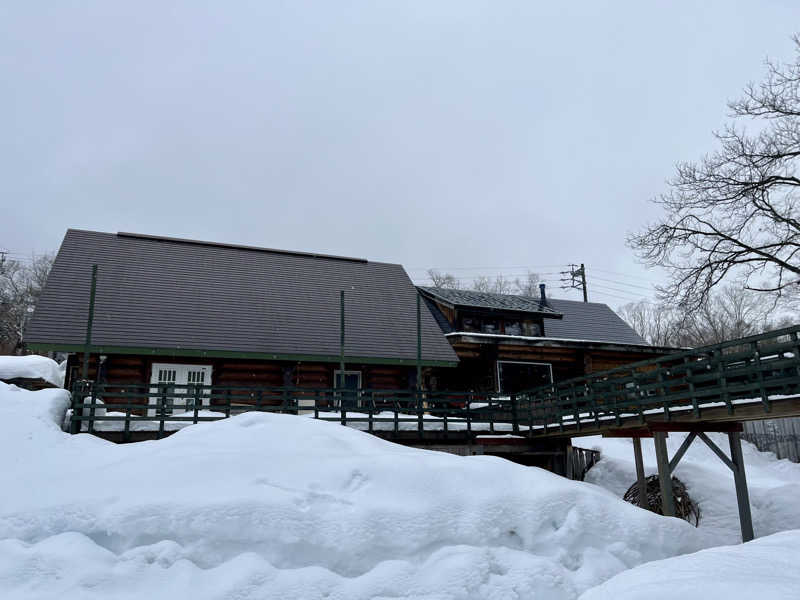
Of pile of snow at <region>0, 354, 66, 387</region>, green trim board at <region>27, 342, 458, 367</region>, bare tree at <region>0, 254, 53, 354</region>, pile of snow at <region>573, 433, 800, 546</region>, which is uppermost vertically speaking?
bare tree at <region>0, 254, 53, 354</region>

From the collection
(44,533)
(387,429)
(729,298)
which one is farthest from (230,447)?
(729,298)

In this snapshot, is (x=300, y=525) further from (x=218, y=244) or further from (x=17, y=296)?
(x=17, y=296)

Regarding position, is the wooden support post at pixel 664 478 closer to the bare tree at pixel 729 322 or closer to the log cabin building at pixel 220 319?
the log cabin building at pixel 220 319

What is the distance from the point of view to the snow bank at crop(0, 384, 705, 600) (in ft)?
20.8

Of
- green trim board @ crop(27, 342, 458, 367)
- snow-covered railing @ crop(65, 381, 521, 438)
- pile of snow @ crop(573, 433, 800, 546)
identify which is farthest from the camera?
green trim board @ crop(27, 342, 458, 367)

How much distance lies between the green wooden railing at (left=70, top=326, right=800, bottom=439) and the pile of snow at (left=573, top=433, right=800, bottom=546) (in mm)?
2451

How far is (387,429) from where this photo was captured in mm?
15922

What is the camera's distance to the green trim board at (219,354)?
1645 centimetres

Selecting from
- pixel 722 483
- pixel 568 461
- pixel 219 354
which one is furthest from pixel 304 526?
pixel 722 483

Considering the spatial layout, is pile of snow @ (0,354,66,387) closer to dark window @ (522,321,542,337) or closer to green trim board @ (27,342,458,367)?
green trim board @ (27,342,458,367)

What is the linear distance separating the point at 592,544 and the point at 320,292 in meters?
16.7

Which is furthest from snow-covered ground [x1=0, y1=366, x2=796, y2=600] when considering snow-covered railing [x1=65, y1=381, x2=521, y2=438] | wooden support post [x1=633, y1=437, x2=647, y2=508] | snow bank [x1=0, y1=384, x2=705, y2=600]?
wooden support post [x1=633, y1=437, x2=647, y2=508]

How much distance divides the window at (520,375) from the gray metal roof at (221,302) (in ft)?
12.5

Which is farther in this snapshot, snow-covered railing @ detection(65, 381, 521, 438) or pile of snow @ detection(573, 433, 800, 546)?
pile of snow @ detection(573, 433, 800, 546)
